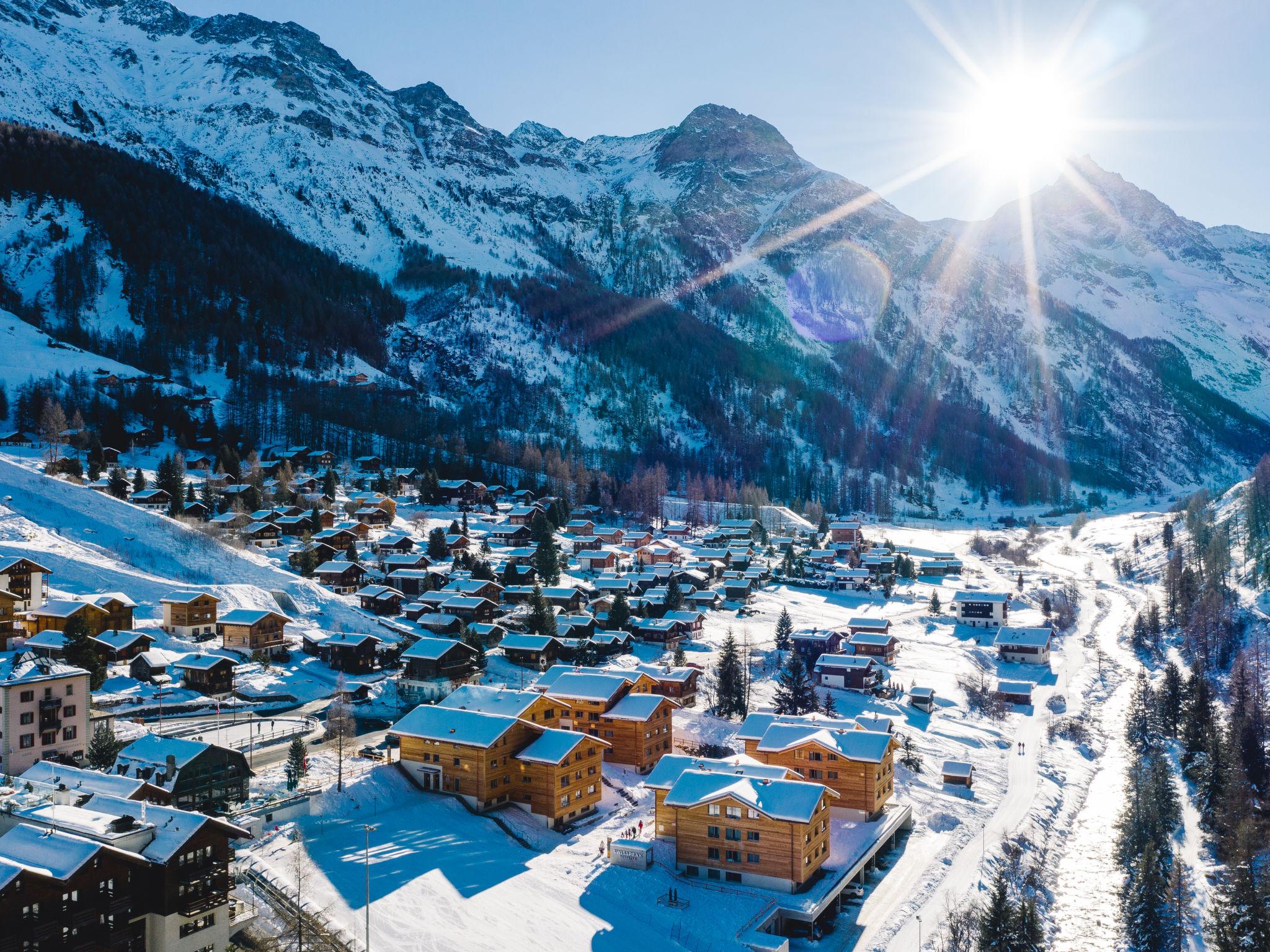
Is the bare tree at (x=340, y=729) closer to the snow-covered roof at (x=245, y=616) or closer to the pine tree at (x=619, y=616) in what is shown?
the snow-covered roof at (x=245, y=616)

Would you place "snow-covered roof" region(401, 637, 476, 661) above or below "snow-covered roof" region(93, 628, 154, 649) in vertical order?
below

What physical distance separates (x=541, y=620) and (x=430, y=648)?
434 inches

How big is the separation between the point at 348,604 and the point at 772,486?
4803 inches

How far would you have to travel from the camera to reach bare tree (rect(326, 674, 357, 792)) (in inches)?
1503

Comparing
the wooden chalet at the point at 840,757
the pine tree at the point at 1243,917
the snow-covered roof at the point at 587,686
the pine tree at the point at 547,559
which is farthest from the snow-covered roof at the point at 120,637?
the pine tree at the point at 1243,917

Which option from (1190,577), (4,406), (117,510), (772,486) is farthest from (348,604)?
(772,486)

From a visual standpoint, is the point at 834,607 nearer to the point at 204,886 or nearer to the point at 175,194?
the point at 204,886

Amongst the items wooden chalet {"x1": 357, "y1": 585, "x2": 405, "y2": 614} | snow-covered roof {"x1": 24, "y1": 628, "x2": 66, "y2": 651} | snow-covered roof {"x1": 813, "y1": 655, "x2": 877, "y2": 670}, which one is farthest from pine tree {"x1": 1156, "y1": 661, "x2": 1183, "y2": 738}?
snow-covered roof {"x1": 24, "y1": 628, "x2": 66, "y2": 651}

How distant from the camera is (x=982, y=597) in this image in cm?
8612

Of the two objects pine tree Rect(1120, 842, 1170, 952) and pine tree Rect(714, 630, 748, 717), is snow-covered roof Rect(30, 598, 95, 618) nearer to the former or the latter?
pine tree Rect(714, 630, 748, 717)

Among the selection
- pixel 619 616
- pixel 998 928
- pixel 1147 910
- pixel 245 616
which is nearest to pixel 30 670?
pixel 245 616

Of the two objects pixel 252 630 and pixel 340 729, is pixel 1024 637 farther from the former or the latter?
pixel 252 630

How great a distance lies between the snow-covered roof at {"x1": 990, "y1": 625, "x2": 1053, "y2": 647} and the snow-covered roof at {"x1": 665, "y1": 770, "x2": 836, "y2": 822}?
45.9 m

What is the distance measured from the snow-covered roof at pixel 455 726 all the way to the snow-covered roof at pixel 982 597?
5954 cm
